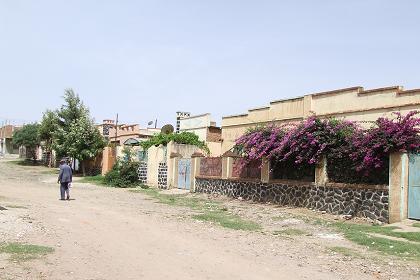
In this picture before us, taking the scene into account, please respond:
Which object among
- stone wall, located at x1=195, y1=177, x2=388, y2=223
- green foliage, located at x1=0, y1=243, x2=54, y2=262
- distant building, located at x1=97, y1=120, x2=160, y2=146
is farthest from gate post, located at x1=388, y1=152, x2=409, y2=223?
distant building, located at x1=97, y1=120, x2=160, y2=146

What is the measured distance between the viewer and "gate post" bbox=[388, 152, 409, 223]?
16.4 m

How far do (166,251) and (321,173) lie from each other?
35.7 feet

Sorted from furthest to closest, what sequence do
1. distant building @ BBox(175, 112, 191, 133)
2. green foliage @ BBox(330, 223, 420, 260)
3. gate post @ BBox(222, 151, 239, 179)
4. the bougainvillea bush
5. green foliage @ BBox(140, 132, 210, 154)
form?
1. distant building @ BBox(175, 112, 191, 133)
2. green foliage @ BBox(140, 132, 210, 154)
3. gate post @ BBox(222, 151, 239, 179)
4. the bougainvillea bush
5. green foliage @ BBox(330, 223, 420, 260)

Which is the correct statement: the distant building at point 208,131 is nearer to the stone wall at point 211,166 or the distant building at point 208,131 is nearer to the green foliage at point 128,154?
the green foliage at point 128,154

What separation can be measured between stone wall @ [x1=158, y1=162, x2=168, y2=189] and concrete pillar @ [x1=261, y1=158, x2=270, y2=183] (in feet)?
35.7

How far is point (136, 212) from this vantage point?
1844cm

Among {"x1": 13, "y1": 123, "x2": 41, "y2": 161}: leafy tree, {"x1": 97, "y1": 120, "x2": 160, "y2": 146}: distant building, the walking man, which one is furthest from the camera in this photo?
{"x1": 13, "y1": 123, "x2": 41, "y2": 161}: leafy tree

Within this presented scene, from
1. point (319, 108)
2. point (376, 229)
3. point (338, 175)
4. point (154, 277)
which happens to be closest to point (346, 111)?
point (319, 108)

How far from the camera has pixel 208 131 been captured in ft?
130

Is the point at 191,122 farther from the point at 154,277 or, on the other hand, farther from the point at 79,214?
the point at 154,277

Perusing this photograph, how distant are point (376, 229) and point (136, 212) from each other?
8.42 metres

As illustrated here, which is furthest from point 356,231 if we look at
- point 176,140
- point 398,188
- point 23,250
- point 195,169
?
point 176,140

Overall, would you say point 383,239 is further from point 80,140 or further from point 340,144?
→ point 80,140

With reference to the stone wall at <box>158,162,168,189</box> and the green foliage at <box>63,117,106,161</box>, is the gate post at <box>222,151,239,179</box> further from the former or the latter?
the green foliage at <box>63,117,106,161</box>
